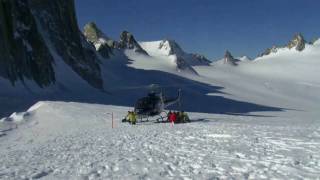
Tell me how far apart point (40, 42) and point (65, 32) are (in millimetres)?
20403

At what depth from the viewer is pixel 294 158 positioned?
1242cm

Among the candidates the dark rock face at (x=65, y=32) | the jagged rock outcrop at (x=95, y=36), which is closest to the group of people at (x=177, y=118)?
the dark rock face at (x=65, y=32)

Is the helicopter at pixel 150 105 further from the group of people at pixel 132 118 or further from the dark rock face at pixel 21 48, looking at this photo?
the dark rock face at pixel 21 48

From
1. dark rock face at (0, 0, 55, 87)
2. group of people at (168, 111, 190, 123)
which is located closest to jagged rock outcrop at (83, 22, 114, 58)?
dark rock face at (0, 0, 55, 87)

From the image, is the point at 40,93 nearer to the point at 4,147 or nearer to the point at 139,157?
the point at 4,147

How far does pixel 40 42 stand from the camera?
2825 inches

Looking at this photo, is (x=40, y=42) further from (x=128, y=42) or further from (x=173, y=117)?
(x=128, y=42)

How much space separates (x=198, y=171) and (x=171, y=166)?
920 mm

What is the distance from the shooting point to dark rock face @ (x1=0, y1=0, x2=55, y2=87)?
5763 centimetres

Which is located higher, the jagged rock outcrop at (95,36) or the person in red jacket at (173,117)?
the jagged rock outcrop at (95,36)

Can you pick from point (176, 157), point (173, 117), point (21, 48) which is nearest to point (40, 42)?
point (21, 48)

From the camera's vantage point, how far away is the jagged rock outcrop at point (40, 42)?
59.5m

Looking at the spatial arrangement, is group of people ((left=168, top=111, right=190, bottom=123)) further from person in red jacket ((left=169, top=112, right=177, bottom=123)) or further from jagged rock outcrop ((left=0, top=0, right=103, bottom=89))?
jagged rock outcrop ((left=0, top=0, right=103, bottom=89))

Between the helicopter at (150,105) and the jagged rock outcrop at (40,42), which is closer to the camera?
the helicopter at (150,105)
